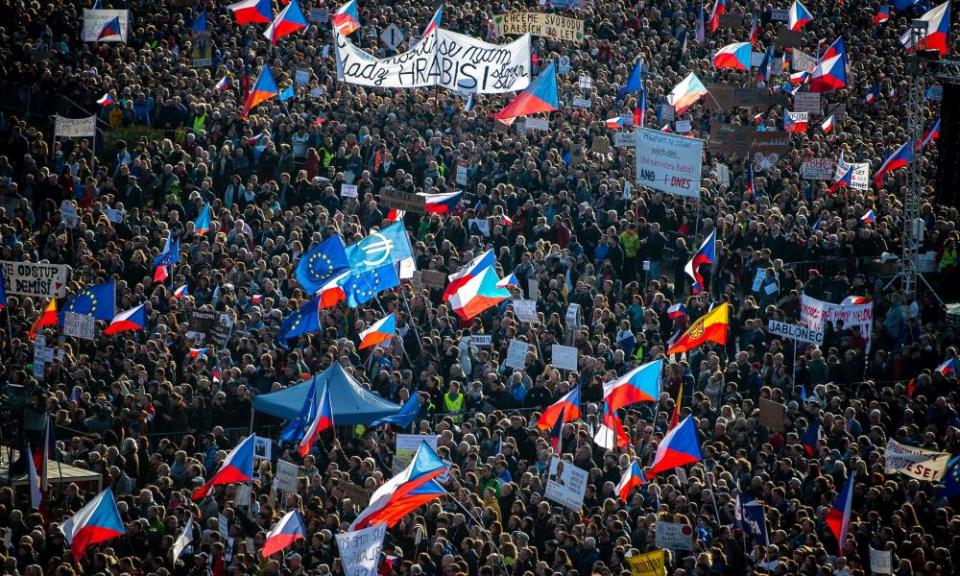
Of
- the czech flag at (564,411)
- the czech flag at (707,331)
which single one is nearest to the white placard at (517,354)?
the czech flag at (564,411)

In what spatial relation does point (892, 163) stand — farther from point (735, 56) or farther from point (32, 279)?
point (32, 279)

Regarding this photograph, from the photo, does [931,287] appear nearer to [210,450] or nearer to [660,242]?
[660,242]

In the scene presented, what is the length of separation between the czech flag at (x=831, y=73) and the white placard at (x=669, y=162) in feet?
23.7

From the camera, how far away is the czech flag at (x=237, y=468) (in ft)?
64.4

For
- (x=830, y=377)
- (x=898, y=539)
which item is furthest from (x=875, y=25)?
(x=898, y=539)

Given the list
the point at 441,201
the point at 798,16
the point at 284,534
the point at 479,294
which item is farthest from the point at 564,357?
the point at 798,16

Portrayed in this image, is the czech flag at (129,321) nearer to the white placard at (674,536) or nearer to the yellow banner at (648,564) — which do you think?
the white placard at (674,536)

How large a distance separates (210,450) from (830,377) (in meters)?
8.09

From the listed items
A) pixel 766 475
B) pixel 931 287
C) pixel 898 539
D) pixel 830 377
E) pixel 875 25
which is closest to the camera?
pixel 898 539

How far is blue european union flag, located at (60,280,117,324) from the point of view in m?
23.2

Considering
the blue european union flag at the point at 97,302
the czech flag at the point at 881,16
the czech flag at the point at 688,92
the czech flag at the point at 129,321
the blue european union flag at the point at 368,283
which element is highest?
the czech flag at the point at 688,92

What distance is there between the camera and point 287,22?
32281 mm

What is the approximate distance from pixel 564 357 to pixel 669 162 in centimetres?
445

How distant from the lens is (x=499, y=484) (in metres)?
19.9
